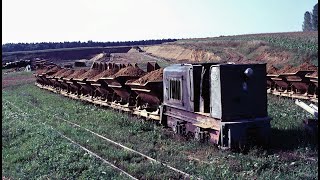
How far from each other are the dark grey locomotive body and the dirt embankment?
1482 inches

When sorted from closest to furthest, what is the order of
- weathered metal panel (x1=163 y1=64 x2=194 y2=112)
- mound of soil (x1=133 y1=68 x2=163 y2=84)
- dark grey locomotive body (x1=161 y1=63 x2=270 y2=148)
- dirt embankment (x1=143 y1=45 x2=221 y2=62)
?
dark grey locomotive body (x1=161 y1=63 x2=270 y2=148) < weathered metal panel (x1=163 y1=64 x2=194 y2=112) < mound of soil (x1=133 y1=68 x2=163 y2=84) < dirt embankment (x1=143 y1=45 x2=221 y2=62)

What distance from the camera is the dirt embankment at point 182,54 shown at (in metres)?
51.8

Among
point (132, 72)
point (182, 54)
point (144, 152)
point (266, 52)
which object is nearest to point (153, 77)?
point (132, 72)

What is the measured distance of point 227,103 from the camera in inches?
376

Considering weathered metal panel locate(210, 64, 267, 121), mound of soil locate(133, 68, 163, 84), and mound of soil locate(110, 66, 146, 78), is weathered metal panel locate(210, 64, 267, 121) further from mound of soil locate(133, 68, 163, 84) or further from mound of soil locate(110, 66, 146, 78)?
mound of soil locate(110, 66, 146, 78)

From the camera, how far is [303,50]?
129ft

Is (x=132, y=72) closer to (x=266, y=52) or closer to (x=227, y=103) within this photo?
(x=227, y=103)

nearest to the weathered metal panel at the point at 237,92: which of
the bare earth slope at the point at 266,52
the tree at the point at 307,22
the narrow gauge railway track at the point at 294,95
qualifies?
the narrow gauge railway track at the point at 294,95

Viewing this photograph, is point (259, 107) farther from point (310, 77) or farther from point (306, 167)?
point (310, 77)

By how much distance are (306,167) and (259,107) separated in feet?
8.00

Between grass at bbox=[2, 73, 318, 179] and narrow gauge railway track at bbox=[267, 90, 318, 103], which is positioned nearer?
grass at bbox=[2, 73, 318, 179]

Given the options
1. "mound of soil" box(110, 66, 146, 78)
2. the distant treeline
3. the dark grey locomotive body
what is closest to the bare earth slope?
"mound of soil" box(110, 66, 146, 78)

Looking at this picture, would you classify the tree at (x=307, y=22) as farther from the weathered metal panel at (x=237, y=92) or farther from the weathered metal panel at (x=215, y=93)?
the weathered metal panel at (x=215, y=93)

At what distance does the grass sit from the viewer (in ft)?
26.0
